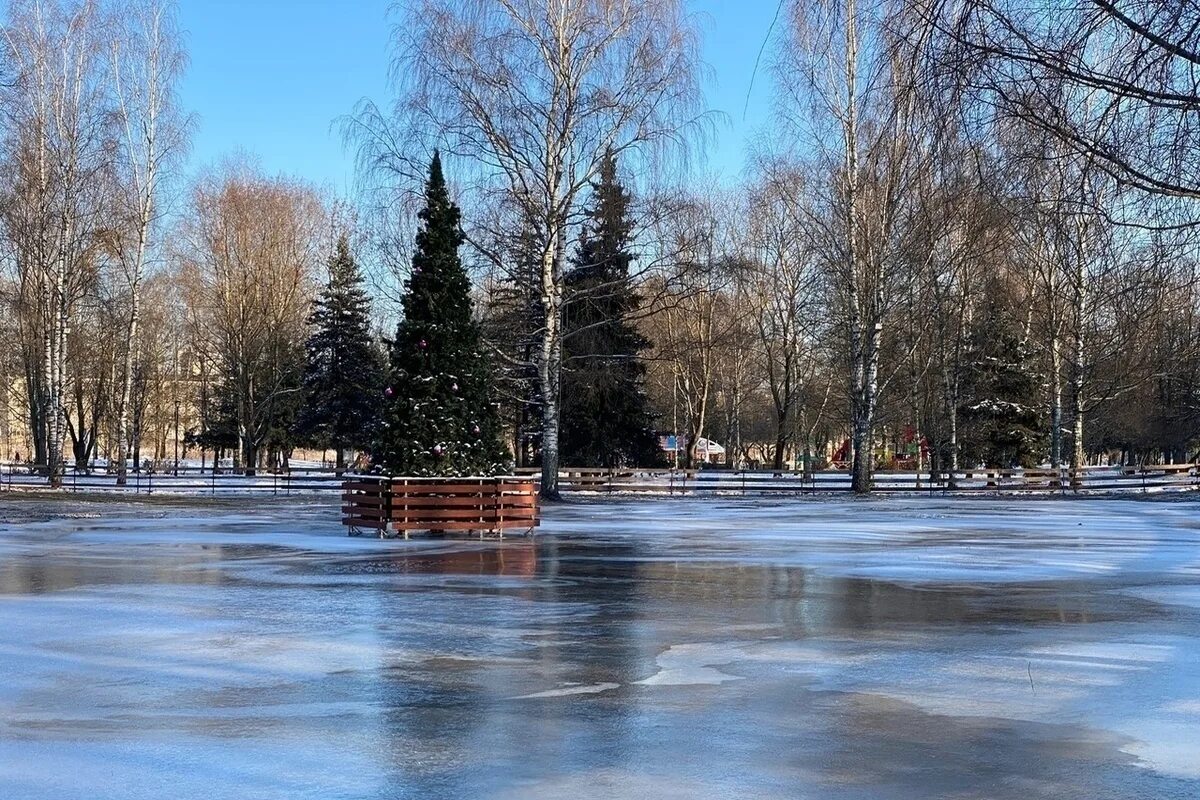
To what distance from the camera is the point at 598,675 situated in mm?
8695

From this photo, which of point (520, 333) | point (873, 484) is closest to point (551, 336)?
point (520, 333)

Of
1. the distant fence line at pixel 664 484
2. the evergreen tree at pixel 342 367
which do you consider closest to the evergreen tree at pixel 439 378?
the distant fence line at pixel 664 484

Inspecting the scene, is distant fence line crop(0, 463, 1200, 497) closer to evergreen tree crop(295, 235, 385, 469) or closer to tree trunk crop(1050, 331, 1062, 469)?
tree trunk crop(1050, 331, 1062, 469)

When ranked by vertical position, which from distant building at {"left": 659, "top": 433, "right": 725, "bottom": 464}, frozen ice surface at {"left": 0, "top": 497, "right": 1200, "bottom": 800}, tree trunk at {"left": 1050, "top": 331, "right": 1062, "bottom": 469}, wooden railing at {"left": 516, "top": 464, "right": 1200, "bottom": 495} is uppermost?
tree trunk at {"left": 1050, "top": 331, "right": 1062, "bottom": 469}

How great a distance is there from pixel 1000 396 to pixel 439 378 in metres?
38.0

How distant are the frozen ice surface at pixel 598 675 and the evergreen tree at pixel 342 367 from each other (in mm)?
41126

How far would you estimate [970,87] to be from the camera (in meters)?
8.32

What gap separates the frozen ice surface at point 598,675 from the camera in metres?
6.12

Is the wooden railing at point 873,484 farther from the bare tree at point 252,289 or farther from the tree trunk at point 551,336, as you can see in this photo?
the bare tree at point 252,289

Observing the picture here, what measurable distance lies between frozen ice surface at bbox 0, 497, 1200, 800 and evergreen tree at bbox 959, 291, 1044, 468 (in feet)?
119

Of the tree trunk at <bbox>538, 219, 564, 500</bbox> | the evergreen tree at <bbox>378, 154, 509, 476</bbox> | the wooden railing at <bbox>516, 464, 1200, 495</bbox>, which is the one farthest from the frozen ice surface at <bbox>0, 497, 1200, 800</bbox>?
the wooden railing at <bbox>516, 464, 1200, 495</bbox>

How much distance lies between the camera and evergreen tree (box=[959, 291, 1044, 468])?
52.8 m

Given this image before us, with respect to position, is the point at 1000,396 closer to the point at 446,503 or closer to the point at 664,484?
the point at 664,484

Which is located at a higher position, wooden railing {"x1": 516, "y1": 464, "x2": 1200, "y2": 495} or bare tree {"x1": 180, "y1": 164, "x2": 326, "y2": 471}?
bare tree {"x1": 180, "y1": 164, "x2": 326, "y2": 471}
